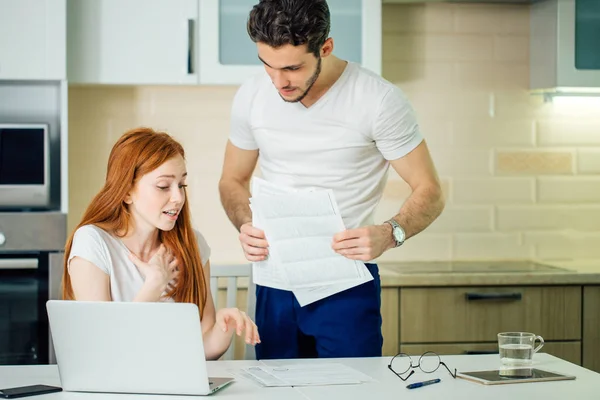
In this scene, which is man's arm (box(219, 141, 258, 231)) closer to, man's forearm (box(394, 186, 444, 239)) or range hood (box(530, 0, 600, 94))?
man's forearm (box(394, 186, 444, 239))

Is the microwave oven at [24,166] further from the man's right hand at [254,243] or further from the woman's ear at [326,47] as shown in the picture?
the woman's ear at [326,47]

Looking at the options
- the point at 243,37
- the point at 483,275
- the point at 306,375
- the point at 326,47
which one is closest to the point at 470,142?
the point at 483,275

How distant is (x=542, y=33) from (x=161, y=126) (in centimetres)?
150

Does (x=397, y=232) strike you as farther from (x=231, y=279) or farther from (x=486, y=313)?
(x=486, y=313)

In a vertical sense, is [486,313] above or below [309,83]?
below

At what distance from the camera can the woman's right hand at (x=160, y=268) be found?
6.75 feet

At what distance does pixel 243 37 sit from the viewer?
317 centimetres

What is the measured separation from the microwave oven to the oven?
5 centimetres

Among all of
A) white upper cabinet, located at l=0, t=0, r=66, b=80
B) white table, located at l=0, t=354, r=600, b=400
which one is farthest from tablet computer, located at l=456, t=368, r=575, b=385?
white upper cabinet, located at l=0, t=0, r=66, b=80

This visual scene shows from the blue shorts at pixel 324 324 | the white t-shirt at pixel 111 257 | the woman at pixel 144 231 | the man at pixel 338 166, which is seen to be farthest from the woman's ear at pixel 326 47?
the white t-shirt at pixel 111 257

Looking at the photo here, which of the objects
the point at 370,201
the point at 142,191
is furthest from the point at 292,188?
the point at 142,191

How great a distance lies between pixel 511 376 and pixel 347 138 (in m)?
0.78

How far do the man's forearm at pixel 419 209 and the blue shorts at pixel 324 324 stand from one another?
0.15 meters

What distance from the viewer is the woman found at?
2.15 metres
